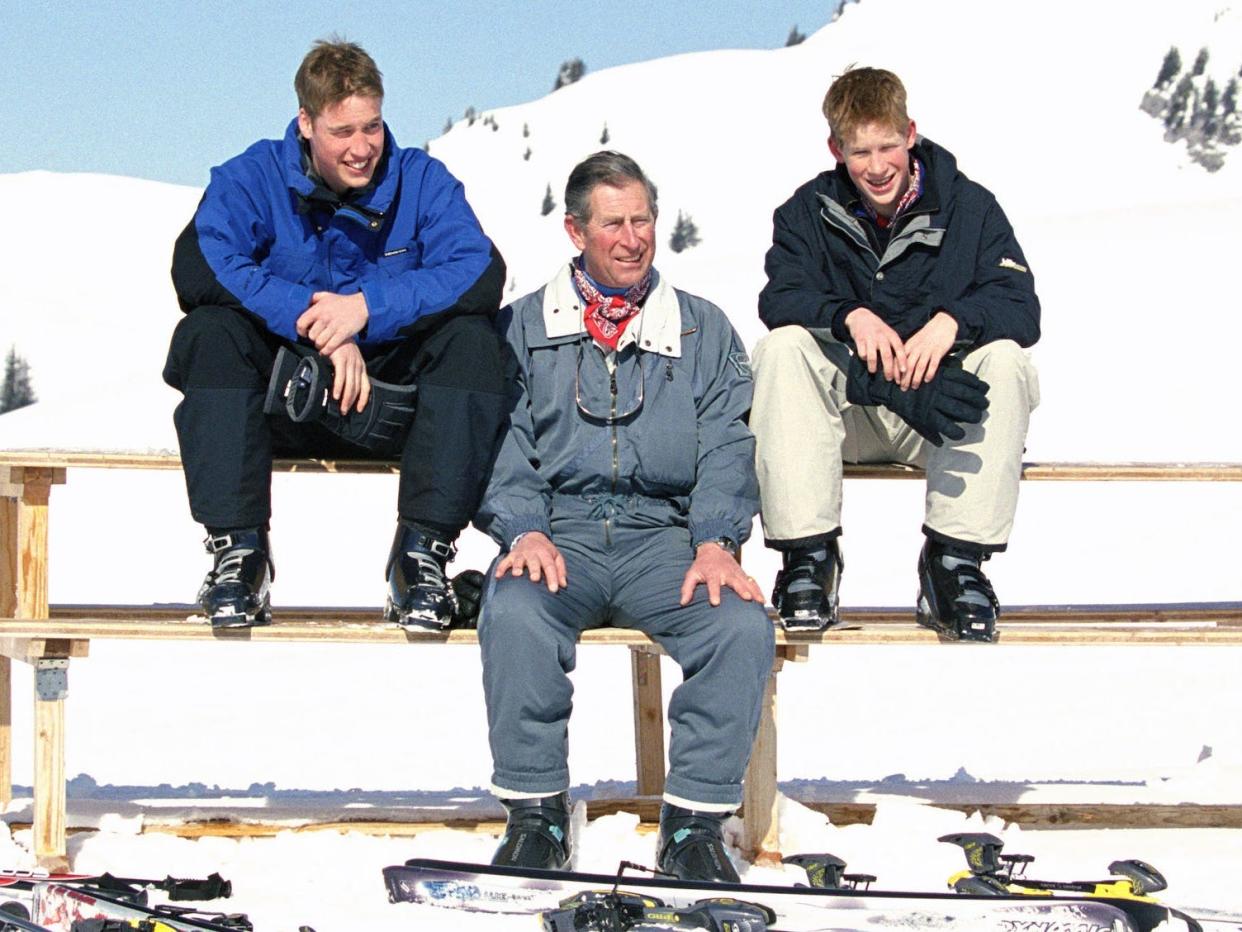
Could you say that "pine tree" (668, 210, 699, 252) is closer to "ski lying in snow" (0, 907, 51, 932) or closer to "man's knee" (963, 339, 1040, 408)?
"man's knee" (963, 339, 1040, 408)

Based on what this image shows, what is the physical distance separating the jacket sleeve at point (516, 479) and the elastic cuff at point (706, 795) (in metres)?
0.72

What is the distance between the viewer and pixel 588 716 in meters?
7.44

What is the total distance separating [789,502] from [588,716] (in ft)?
11.2

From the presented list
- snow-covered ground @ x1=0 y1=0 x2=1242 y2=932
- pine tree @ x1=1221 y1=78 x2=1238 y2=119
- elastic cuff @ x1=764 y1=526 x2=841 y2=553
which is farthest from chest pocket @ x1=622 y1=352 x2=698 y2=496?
pine tree @ x1=1221 y1=78 x2=1238 y2=119

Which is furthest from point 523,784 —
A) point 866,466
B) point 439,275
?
point 866,466

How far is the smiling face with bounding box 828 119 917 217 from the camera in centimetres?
433

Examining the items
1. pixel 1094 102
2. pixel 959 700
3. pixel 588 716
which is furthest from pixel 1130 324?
pixel 1094 102

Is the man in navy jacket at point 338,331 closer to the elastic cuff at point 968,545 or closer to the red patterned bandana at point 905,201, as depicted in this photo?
the red patterned bandana at point 905,201

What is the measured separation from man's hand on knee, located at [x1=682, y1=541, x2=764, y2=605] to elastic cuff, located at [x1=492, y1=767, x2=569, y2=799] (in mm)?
506

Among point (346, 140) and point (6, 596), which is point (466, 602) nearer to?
point (346, 140)

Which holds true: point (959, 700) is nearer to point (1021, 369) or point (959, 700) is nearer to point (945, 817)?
point (945, 817)

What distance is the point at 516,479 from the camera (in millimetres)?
4215

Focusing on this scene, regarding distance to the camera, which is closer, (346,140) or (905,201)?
(346,140)

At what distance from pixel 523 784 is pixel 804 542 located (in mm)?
918
